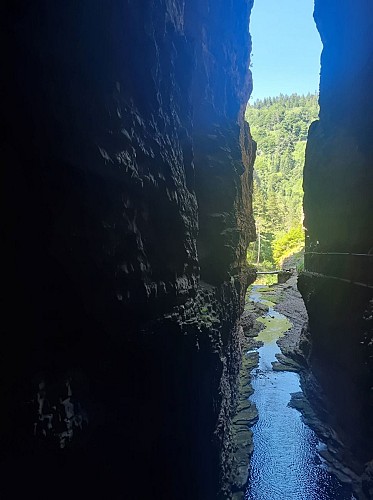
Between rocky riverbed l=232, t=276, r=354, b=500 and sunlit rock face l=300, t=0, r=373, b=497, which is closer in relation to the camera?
sunlit rock face l=300, t=0, r=373, b=497

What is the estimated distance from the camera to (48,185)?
4543 mm

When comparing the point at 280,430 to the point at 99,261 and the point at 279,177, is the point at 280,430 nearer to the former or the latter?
the point at 99,261

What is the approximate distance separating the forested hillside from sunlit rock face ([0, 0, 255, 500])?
53596 mm

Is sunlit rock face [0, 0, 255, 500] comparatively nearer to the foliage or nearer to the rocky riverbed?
the rocky riverbed

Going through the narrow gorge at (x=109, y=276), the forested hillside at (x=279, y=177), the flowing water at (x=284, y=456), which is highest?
the forested hillside at (x=279, y=177)

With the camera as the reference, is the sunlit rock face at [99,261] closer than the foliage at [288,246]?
Yes

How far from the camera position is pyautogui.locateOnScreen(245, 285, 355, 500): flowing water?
1155 cm

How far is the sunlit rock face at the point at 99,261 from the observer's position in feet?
14.0

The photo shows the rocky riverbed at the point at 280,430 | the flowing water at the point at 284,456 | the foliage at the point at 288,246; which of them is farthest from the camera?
the foliage at the point at 288,246

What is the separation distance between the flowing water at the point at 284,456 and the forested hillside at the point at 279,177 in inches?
1670

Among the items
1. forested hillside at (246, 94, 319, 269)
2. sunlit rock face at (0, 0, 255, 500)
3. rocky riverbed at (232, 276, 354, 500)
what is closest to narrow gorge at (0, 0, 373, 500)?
sunlit rock face at (0, 0, 255, 500)

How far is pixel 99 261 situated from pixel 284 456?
1228 cm

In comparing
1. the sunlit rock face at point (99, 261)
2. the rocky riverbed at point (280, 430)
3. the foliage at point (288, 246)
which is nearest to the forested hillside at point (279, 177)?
the foliage at point (288, 246)

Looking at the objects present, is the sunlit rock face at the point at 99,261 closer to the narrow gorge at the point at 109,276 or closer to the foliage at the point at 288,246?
the narrow gorge at the point at 109,276
